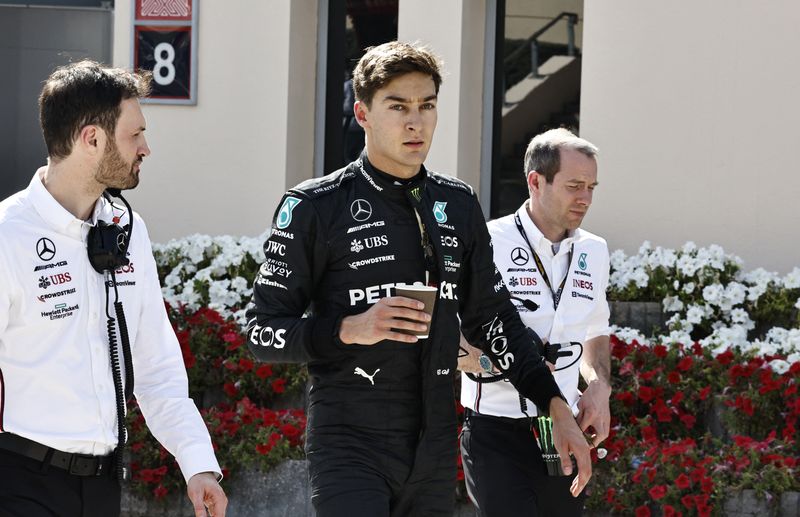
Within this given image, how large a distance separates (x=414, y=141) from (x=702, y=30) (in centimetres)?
548

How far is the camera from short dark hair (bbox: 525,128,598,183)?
16.9ft

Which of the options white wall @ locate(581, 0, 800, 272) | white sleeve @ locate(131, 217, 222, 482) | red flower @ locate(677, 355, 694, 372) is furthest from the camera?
white wall @ locate(581, 0, 800, 272)

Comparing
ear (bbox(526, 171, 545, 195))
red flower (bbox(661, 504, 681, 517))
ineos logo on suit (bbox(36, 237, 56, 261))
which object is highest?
ear (bbox(526, 171, 545, 195))

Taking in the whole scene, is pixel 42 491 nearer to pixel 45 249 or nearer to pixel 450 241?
pixel 45 249

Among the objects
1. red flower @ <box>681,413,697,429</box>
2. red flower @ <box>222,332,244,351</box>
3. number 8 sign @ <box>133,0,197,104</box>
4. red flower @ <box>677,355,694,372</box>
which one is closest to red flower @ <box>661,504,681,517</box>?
red flower @ <box>681,413,697,429</box>

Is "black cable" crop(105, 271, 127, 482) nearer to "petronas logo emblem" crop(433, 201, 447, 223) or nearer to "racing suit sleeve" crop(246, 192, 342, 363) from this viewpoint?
"racing suit sleeve" crop(246, 192, 342, 363)

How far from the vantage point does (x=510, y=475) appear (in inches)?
189

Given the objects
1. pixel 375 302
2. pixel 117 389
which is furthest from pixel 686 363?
pixel 117 389

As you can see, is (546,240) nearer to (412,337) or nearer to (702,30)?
(412,337)

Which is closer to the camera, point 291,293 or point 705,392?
point 291,293

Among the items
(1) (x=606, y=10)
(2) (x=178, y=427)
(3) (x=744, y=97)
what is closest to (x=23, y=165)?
(1) (x=606, y=10)

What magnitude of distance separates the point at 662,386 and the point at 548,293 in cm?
256

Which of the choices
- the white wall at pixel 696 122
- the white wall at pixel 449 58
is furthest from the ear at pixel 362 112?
the white wall at pixel 449 58

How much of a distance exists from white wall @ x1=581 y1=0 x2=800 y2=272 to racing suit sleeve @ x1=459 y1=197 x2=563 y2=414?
4.92m
